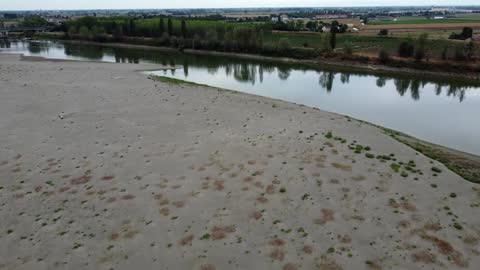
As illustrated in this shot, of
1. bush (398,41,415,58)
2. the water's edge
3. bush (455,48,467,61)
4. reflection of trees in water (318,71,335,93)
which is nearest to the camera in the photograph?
reflection of trees in water (318,71,335,93)

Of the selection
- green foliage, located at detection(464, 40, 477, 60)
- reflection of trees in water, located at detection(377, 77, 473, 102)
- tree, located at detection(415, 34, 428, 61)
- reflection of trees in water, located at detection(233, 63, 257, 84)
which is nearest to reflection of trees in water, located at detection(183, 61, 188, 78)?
reflection of trees in water, located at detection(233, 63, 257, 84)

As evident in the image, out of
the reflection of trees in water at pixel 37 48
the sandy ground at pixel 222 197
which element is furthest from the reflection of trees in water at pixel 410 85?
the reflection of trees in water at pixel 37 48

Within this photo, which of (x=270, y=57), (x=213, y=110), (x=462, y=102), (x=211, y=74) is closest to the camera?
(x=213, y=110)

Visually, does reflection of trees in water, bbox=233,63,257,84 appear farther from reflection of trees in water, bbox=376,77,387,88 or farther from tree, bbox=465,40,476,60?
tree, bbox=465,40,476,60

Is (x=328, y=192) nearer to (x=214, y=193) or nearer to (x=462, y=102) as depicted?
(x=214, y=193)

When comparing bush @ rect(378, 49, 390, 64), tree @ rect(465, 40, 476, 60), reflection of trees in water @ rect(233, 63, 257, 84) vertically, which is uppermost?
tree @ rect(465, 40, 476, 60)

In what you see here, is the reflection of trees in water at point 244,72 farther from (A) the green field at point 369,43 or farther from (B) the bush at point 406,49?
(B) the bush at point 406,49

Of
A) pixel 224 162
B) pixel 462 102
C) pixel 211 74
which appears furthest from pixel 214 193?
pixel 211 74
